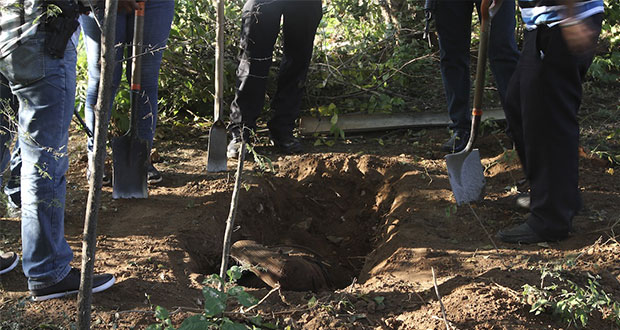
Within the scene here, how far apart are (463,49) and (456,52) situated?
6 centimetres

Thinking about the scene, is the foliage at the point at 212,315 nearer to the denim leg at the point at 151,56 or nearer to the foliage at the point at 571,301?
the foliage at the point at 571,301

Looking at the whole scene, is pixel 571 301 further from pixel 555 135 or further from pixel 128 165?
pixel 128 165

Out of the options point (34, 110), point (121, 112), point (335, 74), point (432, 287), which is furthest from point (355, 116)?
point (34, 110)

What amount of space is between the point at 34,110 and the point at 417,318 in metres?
1.82

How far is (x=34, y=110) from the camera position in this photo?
2777mm

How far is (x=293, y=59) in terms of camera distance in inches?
204

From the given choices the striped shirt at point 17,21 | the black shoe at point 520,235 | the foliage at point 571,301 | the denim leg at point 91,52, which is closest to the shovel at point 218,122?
the denim leg at point 91,52

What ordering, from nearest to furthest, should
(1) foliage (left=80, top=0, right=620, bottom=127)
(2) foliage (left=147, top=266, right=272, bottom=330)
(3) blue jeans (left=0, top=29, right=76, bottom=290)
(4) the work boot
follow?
1. (2) foliage (left=147, top=266, right=272, bottom=330)
2. (3) blue jeans (left=0, top=29, right=76, bottom=290)
3. (4) the work boot
4. (1) foliage (left=80, top=0, right=620, bottom=127)

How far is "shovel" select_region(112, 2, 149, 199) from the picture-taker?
417 centimetres

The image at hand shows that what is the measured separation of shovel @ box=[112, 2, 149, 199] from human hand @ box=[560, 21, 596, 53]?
247 cm

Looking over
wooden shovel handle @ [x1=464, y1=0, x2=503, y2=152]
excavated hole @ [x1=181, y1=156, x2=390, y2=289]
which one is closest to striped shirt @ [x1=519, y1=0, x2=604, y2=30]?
wooden shovel handle @ [x1=464, y1=0, x2=503, y2=152]

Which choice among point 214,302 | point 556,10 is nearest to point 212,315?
point 214,302

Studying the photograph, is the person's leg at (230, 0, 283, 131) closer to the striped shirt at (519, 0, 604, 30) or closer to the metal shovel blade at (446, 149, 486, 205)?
the metal shovel blade at (446, 149, 486, 205)

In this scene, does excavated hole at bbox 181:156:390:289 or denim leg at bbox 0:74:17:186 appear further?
excavated hole at bbox 181:156:390:289
